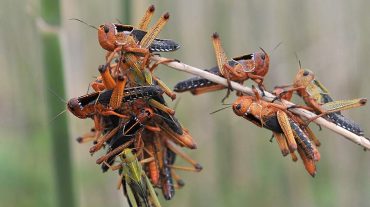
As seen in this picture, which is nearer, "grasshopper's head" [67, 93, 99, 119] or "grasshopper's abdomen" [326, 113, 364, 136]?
"grasshopper's head" [67, 93, 99, 119]

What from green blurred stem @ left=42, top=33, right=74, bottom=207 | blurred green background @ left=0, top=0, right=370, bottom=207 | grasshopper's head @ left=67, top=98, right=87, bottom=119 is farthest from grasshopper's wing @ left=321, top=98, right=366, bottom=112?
blurred green background @ left=0, top=0, right=370, bottom=207

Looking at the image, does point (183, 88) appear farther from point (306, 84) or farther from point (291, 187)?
point (291, 187)

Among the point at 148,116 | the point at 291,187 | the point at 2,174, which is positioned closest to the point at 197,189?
the point at 291,187

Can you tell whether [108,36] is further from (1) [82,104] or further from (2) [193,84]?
(2) [193,84]

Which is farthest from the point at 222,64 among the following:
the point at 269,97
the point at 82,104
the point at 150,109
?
the point at 82,104

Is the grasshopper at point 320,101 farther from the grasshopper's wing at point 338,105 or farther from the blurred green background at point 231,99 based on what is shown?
the blurred green background at point 231,99

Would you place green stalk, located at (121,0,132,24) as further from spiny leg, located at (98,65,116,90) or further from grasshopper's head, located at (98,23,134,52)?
spiny leg, located at (98,65,116,90)
